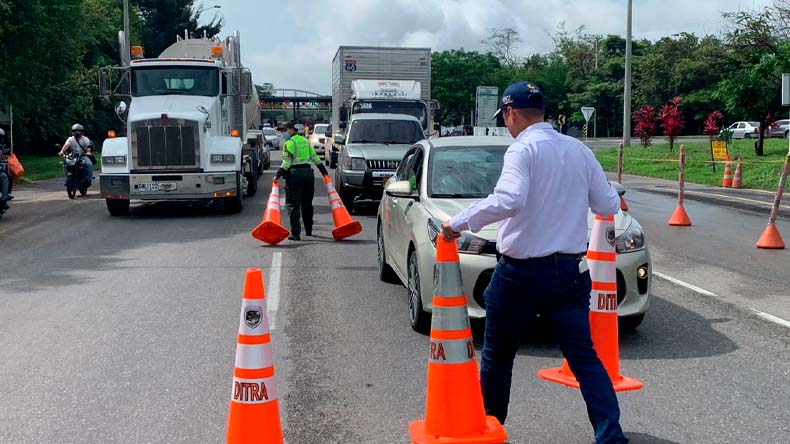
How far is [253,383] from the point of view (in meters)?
4.33

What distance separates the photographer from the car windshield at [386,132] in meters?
19.0

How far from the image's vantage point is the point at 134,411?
212 inches

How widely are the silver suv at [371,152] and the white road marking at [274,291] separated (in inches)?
210

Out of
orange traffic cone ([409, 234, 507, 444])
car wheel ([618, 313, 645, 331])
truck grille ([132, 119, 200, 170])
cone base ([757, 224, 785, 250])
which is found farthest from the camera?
truck grille ([132, 119, 200, 170])

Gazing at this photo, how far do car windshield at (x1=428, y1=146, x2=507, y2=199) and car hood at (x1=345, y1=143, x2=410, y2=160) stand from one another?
8.52m

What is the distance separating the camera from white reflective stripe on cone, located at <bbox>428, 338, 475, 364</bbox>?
175 inches

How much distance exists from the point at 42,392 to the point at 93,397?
390 millimetres

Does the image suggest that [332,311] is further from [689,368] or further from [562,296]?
[562,296]

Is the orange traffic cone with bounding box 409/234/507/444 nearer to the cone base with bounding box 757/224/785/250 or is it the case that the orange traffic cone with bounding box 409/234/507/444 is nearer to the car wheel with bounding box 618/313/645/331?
the car wheel with bounding box 618/313/645/331

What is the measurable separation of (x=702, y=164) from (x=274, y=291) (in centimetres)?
2567

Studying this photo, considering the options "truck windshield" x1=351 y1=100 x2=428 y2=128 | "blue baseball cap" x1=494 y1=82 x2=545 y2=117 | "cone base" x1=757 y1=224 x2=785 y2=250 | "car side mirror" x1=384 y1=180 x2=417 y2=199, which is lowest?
Result: "cone base" x1=757 y1=224 x2=785 y2=250

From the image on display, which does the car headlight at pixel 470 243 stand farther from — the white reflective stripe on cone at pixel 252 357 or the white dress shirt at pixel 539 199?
the white reflective stripe on cone at pixel 252 357

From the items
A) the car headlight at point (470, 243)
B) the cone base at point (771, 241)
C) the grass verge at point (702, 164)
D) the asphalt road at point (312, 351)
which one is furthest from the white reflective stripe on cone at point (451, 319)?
the grass verge at point (702, 164)

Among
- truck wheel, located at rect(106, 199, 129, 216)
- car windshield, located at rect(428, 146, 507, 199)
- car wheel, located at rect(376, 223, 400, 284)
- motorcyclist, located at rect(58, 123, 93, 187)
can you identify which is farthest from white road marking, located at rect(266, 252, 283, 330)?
motorcyclist, located at rect(58, 123, 93, 187)
